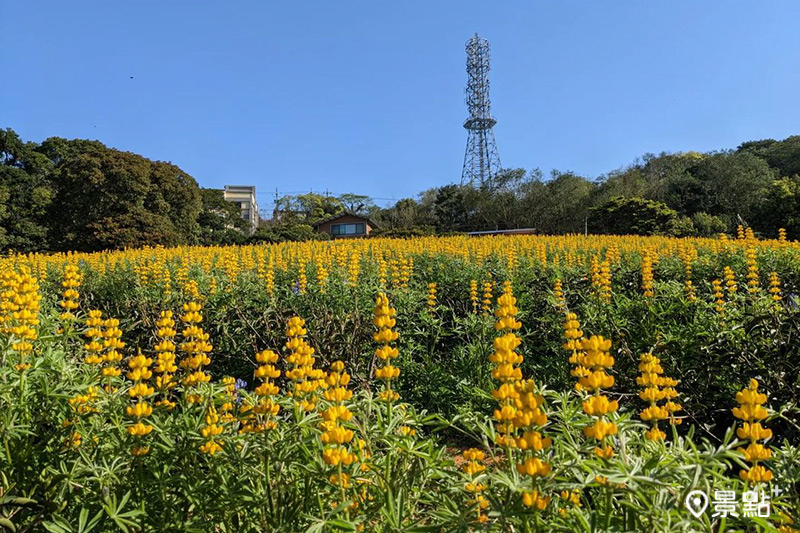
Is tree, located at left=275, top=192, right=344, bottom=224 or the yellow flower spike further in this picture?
tree, located at left=275, top=192, right=344, bottom=224

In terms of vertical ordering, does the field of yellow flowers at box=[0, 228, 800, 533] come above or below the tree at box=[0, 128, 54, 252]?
below

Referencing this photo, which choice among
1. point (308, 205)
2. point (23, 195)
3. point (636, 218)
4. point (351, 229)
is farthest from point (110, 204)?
point (308, 205)

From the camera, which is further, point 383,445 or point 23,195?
point 23,195

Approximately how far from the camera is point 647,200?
21.4 meters

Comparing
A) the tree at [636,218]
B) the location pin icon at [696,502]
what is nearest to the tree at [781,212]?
the tree at [636,218]

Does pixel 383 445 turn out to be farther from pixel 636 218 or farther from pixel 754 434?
pixel 636 218

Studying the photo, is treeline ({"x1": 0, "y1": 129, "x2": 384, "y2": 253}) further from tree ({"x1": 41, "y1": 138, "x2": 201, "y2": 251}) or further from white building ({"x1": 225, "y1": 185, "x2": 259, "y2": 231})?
white building ({"x1": 225, "y1": 185, "x2": 259, "y2": 231})

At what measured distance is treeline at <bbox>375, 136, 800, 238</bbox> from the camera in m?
17.7

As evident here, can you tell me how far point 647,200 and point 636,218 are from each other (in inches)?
72.8

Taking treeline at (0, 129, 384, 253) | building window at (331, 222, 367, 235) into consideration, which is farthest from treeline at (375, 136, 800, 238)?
treeline at (0, 129, 384, 253)

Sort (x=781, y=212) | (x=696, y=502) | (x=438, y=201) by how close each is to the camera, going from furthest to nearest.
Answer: (x=438, y=201)
(x=781, y=212)
(x=696, y=502)

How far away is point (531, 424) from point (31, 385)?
59.9 inches

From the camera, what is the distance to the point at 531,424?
2.67ft

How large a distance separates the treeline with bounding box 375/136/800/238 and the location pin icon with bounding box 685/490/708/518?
1800cm
